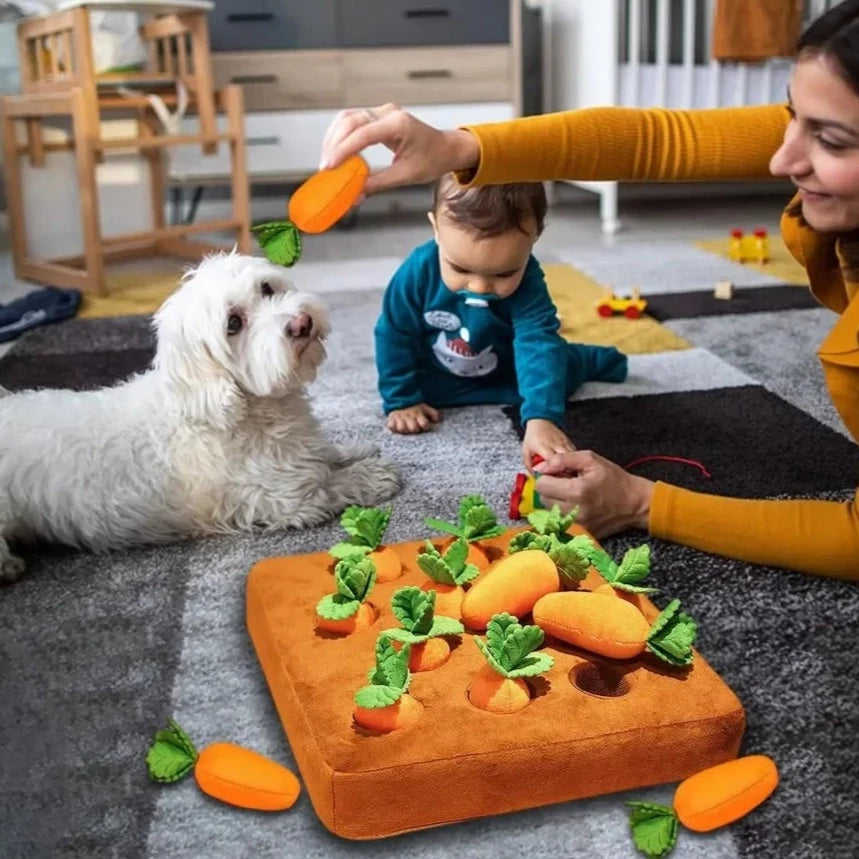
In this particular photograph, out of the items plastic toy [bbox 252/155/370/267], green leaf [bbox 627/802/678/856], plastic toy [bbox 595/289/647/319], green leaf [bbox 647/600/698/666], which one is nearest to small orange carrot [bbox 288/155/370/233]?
plastic toy [bbox 252/155/370/267]

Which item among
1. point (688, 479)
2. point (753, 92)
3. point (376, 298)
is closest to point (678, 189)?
point (753, 92)

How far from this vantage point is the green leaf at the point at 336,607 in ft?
2.96

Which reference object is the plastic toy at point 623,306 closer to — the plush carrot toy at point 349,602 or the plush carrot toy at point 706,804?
the plush carrot toy at point 349,602

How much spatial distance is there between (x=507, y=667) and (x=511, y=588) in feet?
0.37

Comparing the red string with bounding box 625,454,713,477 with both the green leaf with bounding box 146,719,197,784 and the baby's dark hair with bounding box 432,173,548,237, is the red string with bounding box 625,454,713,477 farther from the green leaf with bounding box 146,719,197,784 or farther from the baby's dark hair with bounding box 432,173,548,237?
the green leaf with bounding box 146,719,197,784

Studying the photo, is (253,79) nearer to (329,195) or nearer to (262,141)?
(262,141)

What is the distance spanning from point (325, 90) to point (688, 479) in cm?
241

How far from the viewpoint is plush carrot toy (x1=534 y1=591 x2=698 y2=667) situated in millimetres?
832

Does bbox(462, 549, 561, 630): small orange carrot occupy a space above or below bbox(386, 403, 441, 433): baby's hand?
above

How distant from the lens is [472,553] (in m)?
1.04

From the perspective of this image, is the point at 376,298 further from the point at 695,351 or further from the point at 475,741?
the point at 475,741

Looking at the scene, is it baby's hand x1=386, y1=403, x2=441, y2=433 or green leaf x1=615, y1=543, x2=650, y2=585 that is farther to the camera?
baby's hand x1=386, y1=403, x2=441, y2=433

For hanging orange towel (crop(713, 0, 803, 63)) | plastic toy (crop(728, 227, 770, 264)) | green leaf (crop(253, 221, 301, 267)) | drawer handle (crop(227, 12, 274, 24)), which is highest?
drawer handle (crop(227, 12, 274, 24))

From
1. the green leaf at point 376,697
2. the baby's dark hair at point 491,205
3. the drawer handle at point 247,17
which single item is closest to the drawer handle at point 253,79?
the drawer handle at point 247,17
